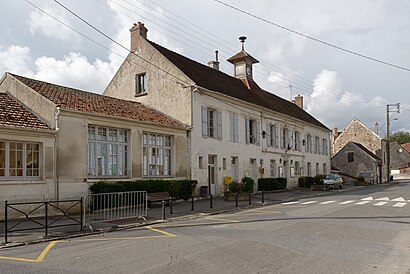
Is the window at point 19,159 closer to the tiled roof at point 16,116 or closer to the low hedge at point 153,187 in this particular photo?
the tiled roof at point 16,116

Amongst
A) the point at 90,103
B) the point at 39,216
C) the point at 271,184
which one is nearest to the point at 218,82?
the point at 271,184

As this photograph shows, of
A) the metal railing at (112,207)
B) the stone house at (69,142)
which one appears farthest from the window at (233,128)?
the metal railing at (112,207)

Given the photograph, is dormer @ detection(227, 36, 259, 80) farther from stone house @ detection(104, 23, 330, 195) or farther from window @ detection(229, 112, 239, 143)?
window @ detection(229, 112, 239, 143)

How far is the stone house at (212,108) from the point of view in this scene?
78.8 feet

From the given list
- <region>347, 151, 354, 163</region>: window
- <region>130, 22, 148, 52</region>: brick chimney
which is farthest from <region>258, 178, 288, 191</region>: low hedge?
<region>347, 151, 354, 163</region>: window

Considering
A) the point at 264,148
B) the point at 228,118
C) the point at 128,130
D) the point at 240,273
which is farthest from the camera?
the point at 264,148

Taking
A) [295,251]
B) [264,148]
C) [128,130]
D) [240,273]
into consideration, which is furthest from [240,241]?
[264,148]

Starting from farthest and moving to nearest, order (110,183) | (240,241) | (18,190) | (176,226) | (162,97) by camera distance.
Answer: (162,97)
(110,183)
(18,190)
(176,226)
(240,241)

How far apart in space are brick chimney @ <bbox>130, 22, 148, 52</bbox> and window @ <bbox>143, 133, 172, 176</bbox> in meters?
7.20

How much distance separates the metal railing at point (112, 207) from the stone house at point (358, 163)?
4123 cm

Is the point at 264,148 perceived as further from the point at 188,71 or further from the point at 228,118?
the point at 188,71

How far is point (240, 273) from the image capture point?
6.57 meters

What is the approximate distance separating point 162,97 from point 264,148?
991 centimetres

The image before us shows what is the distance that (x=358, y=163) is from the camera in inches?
2073
